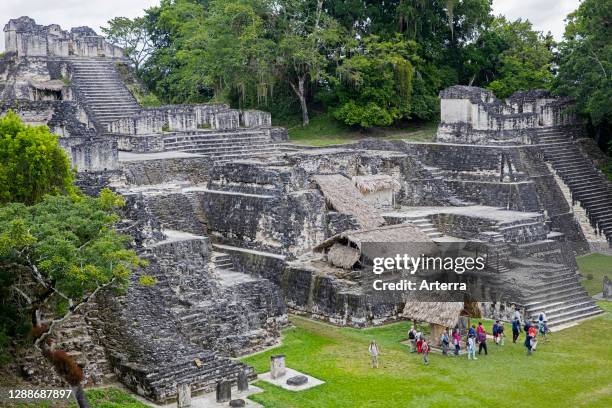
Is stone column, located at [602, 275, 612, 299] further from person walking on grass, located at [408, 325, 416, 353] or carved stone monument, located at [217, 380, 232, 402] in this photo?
carved stone monument, located at [217, 380, 232, 402]

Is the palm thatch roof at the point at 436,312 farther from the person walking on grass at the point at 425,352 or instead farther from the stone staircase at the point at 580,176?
the stone staircase at the point at 580,176

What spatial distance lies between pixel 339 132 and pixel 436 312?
1472cm

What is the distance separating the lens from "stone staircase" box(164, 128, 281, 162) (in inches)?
875

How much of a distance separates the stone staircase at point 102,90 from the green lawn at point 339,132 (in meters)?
5.56

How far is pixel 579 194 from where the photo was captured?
77.1 feet

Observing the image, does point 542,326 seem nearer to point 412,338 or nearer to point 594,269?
point 412,338

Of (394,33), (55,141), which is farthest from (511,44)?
(55,141)

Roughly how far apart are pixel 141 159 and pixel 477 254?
825cm

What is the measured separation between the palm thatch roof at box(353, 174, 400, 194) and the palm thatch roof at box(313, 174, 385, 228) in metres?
1.10

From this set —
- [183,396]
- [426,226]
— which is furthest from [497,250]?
[183,396]

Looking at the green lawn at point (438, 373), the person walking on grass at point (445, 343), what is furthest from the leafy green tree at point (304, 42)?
the person walking on grass at point (445, 343)

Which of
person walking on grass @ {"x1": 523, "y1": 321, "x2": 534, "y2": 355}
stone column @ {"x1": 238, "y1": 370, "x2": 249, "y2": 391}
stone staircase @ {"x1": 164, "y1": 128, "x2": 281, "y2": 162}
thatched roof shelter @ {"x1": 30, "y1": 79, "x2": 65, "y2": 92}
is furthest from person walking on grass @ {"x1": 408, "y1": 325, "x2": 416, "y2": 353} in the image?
thatched roof shelter @ {"x1": 30, "y1": 79, "x2": 65, "y2": 92}

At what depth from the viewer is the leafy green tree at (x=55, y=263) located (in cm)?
1093

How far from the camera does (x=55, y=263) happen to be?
10.9 m
